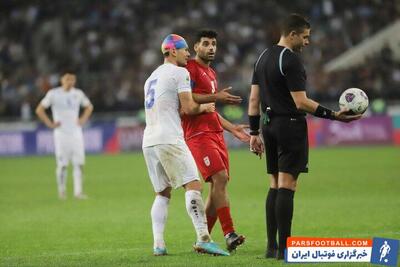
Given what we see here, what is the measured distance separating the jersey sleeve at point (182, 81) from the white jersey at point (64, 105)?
9.59 m

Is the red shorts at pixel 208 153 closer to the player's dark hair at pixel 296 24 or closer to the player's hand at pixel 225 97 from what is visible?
the player's hand at pixel 225 97

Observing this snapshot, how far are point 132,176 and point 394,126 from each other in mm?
11555

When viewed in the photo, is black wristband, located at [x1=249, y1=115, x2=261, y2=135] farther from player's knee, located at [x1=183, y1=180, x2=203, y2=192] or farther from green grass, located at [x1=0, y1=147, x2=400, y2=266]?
green grass, located at [x1=0, y1=147, x2=400, y2=266]

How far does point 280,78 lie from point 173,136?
4.84 ft

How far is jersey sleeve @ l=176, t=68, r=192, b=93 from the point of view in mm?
10828

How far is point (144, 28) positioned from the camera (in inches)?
1615

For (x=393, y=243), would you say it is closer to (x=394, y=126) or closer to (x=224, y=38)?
(x=394, y=126)

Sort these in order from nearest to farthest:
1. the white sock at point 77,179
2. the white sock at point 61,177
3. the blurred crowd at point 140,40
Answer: the white sock at point 77,179 → the white sock at point 61,177 → the blurred crowd at point 140,40

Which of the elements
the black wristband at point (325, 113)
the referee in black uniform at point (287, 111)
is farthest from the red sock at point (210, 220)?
the black wristband at point (325, 113)

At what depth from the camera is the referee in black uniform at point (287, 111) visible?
10.1m

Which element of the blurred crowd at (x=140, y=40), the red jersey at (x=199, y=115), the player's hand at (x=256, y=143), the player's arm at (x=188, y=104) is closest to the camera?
the player's arm at (x=188, y=104)

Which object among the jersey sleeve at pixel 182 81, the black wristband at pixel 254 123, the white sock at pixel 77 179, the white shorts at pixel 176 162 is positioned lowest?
the white sock at pixel 77 179

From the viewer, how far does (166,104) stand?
10.9 metres

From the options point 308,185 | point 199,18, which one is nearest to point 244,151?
point 199,18
